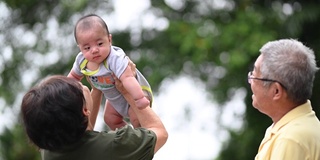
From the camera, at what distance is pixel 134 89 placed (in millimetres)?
3301

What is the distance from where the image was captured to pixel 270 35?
25.1 feet

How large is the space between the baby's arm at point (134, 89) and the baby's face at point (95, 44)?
0.11 metres

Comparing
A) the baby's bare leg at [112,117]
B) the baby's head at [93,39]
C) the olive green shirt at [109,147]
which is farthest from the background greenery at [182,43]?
Answer: the olive green shirt at [109,147]

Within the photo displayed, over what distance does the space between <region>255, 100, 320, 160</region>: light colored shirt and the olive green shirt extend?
482mm

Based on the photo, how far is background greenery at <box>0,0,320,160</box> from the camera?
7898mm

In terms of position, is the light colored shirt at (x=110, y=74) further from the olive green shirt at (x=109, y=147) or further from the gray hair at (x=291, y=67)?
the gray hair at (x=291, y=67)

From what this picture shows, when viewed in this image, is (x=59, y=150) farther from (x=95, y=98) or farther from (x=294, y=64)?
(x=294, y=64)

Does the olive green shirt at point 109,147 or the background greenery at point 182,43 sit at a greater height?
the olive green shirt at point 109,147

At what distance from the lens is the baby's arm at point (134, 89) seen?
3297 millimetres

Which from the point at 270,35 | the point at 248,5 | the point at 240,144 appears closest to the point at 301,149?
the point at 270,35

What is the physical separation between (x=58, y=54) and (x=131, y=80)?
6.34 metres

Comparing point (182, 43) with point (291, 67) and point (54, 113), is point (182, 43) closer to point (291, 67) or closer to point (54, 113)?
point (291, 67)

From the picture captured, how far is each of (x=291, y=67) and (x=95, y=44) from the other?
0.74 m

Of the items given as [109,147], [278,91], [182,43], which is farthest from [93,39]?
[182,43]
